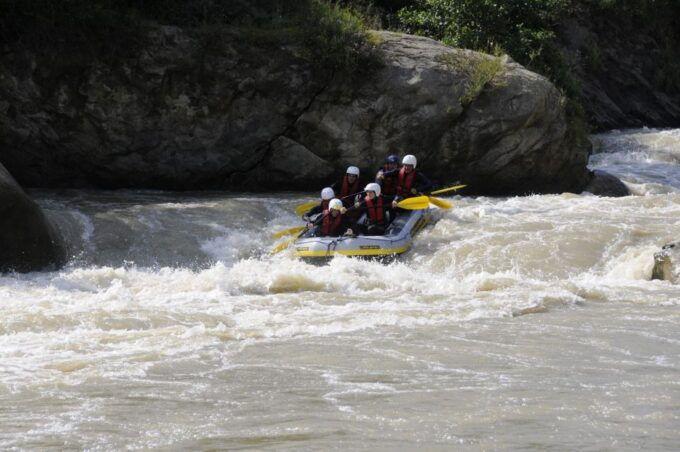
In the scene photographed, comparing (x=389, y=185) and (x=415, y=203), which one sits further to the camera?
(x=389, y=185)

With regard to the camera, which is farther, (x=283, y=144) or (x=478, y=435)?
(x=283, y=144)

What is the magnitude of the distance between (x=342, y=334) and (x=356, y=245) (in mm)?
4098

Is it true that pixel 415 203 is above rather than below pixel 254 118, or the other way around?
below

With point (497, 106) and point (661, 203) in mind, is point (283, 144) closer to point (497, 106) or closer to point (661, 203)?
point (497, 106)

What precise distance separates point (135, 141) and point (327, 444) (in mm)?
11372

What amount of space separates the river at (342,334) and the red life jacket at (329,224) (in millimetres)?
676

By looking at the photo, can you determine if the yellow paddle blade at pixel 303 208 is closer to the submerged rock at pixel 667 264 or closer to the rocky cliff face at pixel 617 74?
the submerged rock at pixel 667 264

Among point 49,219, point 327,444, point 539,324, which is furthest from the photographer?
point 49,219

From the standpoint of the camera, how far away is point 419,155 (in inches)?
639

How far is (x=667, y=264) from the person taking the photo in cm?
1075

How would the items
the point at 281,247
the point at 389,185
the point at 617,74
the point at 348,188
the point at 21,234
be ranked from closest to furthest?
the point at 21,234 < the point at 281,247 < the point at 348,188 < the point at 389,185 < the point at 617,74

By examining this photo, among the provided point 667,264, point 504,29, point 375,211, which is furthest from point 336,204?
point 504,29

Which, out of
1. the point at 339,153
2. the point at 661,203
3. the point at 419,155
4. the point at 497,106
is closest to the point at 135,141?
the point at 339,153

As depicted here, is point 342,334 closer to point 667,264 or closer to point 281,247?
point 667,264
